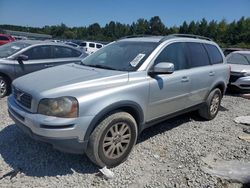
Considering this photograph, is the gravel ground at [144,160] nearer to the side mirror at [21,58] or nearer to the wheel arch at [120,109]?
the wheel arch at [120,109]

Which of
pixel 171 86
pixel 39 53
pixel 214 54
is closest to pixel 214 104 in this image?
pixel 214 54

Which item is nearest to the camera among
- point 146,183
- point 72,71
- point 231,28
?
point 146,183

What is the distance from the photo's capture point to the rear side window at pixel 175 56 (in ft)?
14.5

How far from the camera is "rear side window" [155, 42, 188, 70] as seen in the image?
14.5ft

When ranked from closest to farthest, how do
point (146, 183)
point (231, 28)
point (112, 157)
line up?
point (146, 183)
point (112, 157)
point (231, 28)

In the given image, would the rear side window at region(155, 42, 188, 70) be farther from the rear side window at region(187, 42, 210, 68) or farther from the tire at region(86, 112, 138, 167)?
the tire at region(86, 112, 138, 167)

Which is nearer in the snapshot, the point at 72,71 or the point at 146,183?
the point at 146,183

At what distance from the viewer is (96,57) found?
4809 mm

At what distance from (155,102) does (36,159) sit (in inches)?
74.6

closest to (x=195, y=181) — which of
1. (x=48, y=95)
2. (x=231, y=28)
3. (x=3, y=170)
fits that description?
(x=48, y=95)

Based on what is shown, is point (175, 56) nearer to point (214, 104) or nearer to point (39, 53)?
point (214, 104)

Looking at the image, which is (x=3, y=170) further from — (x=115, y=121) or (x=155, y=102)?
(x=155, y=102)

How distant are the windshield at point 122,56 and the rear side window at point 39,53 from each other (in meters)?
3.12

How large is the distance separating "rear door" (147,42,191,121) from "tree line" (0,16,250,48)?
70241 millimetres
